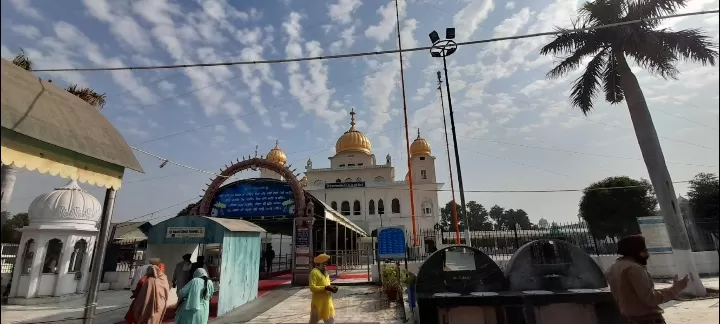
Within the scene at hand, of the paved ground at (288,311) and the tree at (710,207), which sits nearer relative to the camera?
the tree at (710,207)

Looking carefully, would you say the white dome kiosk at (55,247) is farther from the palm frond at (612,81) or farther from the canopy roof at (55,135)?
the palm frond at (612,81)

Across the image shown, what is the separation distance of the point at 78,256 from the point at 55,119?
454 inches

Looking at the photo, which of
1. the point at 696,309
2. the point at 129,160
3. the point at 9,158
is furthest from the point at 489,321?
the point at 696,309

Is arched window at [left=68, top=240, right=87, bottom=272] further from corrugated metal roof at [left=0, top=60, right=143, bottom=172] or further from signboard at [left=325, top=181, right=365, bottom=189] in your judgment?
signboard at [left=325, top=181, right=365, bottom=189]

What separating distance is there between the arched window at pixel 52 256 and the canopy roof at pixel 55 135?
33.0ft

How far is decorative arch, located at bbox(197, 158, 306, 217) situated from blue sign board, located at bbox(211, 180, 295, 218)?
1.43 feet

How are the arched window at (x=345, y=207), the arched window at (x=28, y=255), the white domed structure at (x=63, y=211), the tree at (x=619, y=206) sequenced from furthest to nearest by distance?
1. the arched window at (x=345, y=207)
2. the tree at (x=619, y=206)
3. the white domed structure at (x=63, y=211)
4. the arched window at (x=28, y=255)

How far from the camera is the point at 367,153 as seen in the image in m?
38.9

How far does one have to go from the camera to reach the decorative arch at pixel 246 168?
14933 millimetres

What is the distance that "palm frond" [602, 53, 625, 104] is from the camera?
1181cm

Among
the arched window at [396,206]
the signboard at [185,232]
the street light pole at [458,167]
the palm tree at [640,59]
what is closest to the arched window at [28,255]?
the signboard at [185,232]

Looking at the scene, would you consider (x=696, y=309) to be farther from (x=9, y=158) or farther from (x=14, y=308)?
(x=14, y=308)

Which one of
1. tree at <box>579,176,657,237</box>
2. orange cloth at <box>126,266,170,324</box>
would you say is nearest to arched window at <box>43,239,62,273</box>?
orange cloth at <box>126,266,170,324</box>

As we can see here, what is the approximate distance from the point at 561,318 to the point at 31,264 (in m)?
15.0
